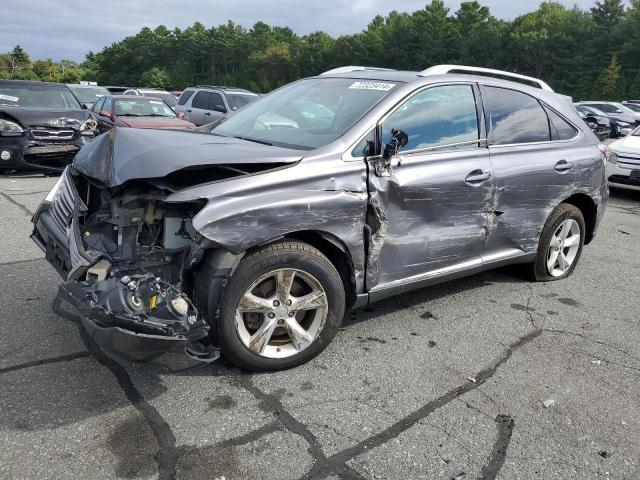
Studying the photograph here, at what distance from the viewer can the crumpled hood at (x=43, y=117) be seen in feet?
30.5

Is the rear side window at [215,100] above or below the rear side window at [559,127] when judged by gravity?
above

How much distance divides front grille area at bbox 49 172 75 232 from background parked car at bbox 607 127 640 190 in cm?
926

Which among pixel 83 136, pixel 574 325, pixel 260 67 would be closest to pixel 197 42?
pixel 260 67

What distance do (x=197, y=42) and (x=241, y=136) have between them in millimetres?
117836

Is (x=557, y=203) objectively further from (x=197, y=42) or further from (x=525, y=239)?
(x=197, y=42)

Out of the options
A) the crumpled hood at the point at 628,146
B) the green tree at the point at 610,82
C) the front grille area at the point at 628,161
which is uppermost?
the green tree at the point at 610,82

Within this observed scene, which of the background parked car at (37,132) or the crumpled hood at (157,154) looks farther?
the background parked car at (37,132)

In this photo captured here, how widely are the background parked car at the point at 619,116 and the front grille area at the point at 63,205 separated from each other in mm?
25341

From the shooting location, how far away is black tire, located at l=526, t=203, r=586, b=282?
15.8 ft

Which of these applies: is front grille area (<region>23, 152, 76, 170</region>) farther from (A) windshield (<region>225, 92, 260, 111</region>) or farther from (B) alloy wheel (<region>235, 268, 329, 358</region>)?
(B) alloy wheel (<region>235, 268, 329, 358</region>)

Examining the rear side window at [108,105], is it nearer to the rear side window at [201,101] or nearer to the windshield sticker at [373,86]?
the rear side window at [201,101]

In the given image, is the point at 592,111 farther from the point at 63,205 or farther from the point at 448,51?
the point at 448,51

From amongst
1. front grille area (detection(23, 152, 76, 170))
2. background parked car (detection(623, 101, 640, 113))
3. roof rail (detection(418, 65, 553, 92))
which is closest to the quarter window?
front grille area (detection(23, 152, 76, 170))

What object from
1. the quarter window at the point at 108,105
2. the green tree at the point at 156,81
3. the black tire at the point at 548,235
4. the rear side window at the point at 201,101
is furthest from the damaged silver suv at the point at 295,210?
the green tree at the point at 156,81
